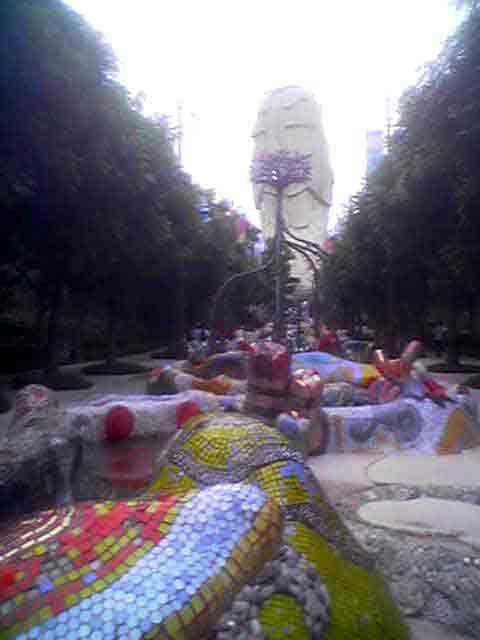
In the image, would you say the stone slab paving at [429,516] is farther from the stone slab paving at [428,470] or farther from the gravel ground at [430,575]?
the stone slab paving at [428,470]

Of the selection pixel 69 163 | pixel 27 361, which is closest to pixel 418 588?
pixel 69 163

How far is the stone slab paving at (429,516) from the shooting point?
3.40 meters

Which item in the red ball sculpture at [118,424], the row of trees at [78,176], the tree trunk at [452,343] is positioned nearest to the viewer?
the red ball sculpture at [118,424]

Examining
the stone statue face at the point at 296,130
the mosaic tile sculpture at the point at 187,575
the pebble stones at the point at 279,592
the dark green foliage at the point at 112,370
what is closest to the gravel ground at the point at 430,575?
the mosaic tile sculpture at the point at 187,575

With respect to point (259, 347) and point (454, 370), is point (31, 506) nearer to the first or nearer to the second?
point (259, 347)

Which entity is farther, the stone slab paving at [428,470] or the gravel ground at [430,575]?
the stone slab paving at [428,470]

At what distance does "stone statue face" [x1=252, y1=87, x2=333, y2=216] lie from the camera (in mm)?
42500

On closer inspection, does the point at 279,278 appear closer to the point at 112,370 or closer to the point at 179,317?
the point at 112,370

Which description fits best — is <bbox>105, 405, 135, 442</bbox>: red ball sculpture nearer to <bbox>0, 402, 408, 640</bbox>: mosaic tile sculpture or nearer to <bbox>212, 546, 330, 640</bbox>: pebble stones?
<bbox>0, 402, 408, 640</bbox>: mosaic tile sculpture

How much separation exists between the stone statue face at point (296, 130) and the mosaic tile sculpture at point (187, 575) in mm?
41477

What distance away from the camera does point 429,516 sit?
3650 millimetres

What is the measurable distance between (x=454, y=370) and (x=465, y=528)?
1362 cm

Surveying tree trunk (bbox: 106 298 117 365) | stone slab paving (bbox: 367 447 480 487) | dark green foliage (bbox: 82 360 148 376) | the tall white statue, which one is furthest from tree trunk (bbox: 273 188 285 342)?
the tall white statue

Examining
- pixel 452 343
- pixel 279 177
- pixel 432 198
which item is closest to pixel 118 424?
pixel 279 177
